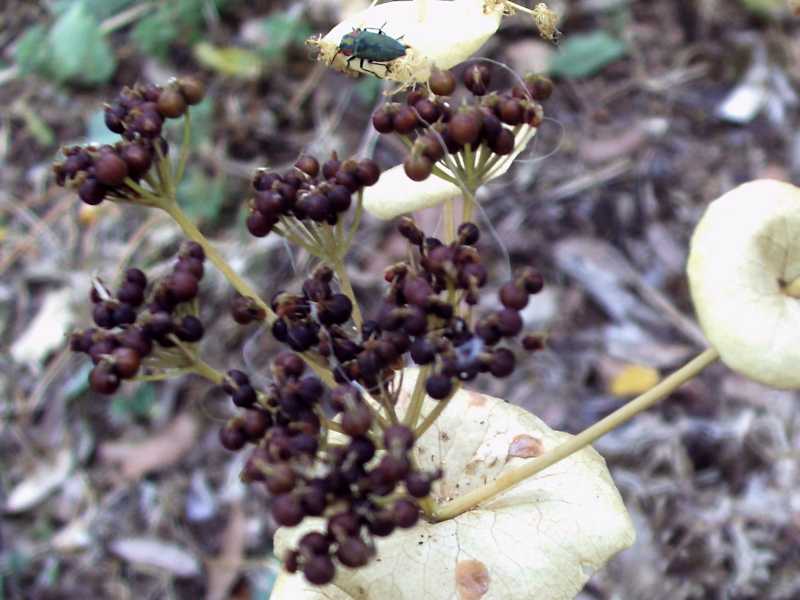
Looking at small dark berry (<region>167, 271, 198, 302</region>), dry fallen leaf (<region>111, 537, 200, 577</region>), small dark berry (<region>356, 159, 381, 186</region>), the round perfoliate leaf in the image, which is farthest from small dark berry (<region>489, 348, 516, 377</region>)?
dry fallen leaf (<region>111, 537, 200, 577</region>)

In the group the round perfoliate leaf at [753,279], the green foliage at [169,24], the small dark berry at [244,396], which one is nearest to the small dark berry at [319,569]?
the small dark berry at [244,396]

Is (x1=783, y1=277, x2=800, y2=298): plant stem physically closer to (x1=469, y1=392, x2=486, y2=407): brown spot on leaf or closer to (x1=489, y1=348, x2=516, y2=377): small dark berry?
(x1=489, y1=348, x2=516, y2=377): small dark berry

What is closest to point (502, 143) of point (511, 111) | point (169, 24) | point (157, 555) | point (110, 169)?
point (511, 111)

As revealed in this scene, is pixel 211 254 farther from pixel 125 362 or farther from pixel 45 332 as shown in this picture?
pixel 45 332

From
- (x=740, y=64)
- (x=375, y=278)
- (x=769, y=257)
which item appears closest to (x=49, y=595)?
(x=375, y=278)

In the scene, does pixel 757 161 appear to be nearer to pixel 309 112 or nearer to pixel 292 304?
pixel 309 112

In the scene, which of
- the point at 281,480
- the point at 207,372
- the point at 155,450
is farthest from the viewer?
the point at 155,450
